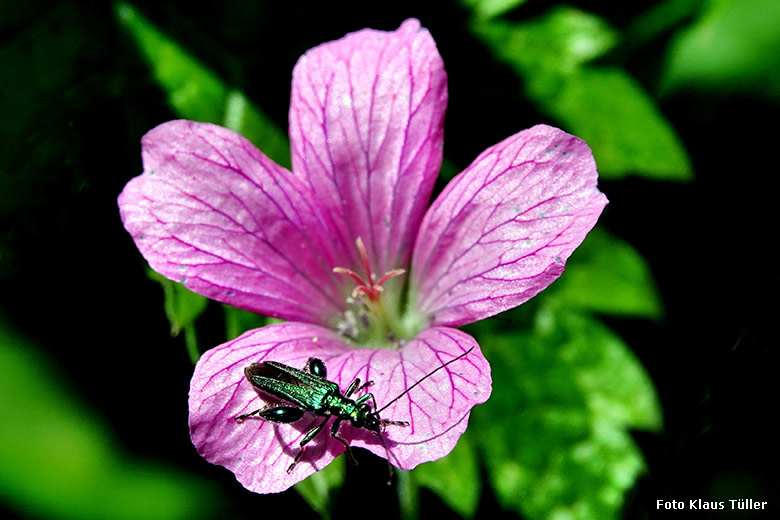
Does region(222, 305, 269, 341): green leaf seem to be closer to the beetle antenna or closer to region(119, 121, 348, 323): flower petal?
region(119, 121, 348, 323): flower petal

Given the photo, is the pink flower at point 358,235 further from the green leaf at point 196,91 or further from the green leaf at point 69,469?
the green leaf at point 69,469

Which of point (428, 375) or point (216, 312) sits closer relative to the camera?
point (428, 375)

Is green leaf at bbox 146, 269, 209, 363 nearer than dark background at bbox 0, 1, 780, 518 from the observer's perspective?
Yes

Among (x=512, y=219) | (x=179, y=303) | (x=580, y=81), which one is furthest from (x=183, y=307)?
(x=580, y=81)

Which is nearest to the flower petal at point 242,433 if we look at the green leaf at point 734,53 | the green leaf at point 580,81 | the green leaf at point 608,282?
the green leaf at point 608,282

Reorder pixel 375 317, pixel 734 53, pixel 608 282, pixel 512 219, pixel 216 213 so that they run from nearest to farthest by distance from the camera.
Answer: pixel 512 219
pixel 216 213
pixel 375 317
pixel 608 282
pixel 734 53

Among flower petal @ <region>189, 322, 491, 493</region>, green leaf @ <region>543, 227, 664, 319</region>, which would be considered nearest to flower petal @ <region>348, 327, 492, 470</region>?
flower petal @ <region>189, 322, 491, 493</region>

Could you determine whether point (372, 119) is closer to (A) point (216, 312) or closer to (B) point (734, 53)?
(A) point (216, 312)
